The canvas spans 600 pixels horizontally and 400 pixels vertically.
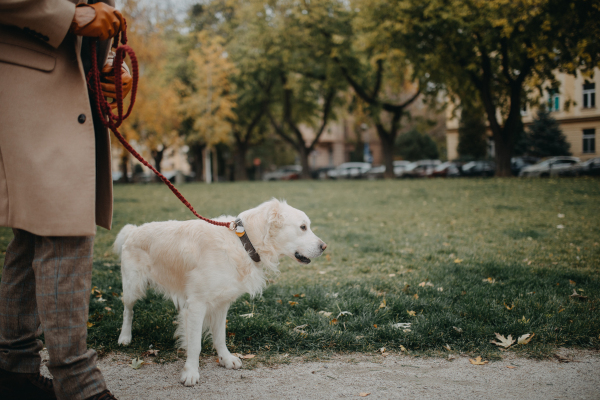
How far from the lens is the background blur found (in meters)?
16.6

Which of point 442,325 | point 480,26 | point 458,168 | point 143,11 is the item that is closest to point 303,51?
point 143,11

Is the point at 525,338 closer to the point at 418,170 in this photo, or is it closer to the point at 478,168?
the point at 478,168

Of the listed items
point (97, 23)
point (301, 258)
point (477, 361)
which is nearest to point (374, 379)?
point (477, 361)

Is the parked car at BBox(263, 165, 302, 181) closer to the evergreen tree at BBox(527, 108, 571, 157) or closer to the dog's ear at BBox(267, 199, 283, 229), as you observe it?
the evergreen tree at BBox(527, 108, 571, 157)

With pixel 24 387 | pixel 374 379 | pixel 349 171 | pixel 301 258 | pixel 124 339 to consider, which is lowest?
pixel 374 379

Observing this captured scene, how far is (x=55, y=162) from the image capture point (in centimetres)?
180

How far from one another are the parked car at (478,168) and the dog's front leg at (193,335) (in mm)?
34355

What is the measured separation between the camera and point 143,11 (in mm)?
21453

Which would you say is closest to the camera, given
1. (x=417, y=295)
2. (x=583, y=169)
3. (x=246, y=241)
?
(x=246, y=241)

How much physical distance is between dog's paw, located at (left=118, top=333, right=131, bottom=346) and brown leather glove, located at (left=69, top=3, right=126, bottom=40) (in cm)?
237

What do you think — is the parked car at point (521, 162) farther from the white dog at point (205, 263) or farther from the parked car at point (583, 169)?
the white dog at point (205, 263)

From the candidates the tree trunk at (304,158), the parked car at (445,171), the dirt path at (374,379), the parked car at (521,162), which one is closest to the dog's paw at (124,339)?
the dirt path at (374,379)

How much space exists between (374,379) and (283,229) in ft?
4.05

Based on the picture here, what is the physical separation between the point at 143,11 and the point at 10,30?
22944 millimetres
